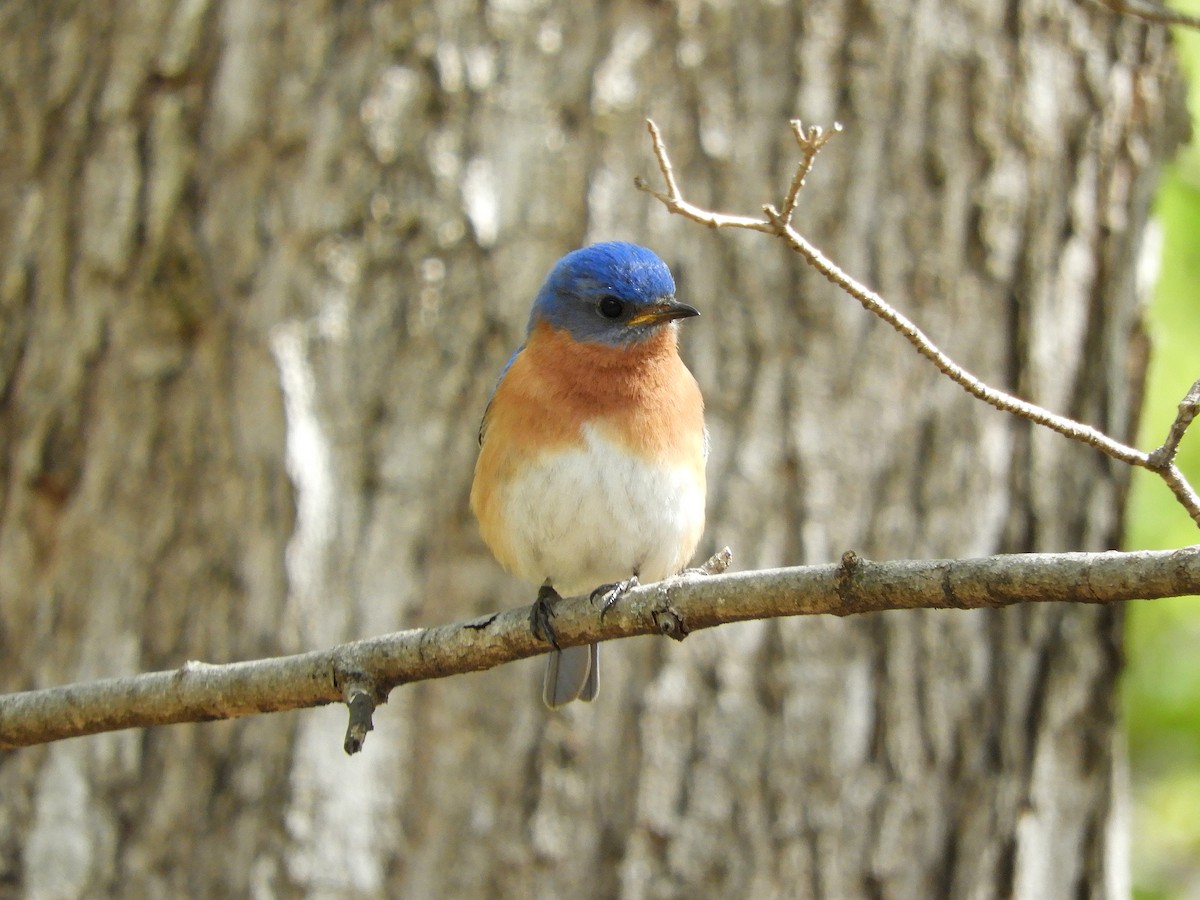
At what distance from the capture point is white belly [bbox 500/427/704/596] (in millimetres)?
4062

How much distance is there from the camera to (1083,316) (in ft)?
17.0

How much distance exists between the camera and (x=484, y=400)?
4.90 metres

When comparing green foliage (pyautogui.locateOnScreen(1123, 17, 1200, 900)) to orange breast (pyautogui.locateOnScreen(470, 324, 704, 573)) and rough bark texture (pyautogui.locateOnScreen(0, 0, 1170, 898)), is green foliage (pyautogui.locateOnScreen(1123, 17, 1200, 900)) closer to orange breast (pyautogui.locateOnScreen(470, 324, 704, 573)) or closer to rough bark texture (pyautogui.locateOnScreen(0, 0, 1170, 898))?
rough bark texture (pyautogui.locateOnScreen(0, 0, 1170, 898))

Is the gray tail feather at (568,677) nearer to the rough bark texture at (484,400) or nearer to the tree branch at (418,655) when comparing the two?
the rough bark texture at (484,400)

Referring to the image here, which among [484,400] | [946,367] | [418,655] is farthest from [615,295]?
[946,367]

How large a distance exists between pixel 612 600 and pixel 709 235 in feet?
7.87

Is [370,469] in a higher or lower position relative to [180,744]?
higher

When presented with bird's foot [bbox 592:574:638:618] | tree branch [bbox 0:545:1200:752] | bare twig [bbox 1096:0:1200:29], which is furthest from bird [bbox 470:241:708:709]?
bare twig [bbox 1096:0:1200:29]

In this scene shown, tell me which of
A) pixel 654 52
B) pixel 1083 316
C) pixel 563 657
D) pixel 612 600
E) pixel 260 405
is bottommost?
pixel 563 657

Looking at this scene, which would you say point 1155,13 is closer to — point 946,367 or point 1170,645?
point 946,367

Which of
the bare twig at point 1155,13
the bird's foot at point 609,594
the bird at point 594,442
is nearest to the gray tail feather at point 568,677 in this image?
the bird at point 594,442

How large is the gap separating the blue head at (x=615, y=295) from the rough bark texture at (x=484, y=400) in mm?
674

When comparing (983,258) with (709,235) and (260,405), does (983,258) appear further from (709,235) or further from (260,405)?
(260,405)

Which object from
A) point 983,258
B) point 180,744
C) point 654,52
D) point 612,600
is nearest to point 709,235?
point 654,52
